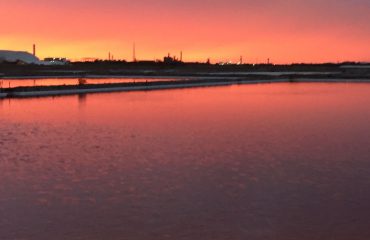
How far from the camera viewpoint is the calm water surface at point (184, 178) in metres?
6.45

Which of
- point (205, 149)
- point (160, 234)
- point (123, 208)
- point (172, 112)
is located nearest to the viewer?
point (160, 234)

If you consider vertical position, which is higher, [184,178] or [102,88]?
[102,88]

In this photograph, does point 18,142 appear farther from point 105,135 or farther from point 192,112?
point 192,112

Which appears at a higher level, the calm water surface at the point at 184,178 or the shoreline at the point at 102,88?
the shoreline at the point at 102,88

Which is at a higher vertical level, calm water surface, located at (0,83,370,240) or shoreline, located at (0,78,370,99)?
shoreline, located at (0,78,370,99)

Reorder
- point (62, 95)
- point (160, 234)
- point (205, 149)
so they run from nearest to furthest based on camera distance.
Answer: point (160, 234), point (205, 149), point (62, 95)

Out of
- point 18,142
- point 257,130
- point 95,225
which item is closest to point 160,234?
point 95,225

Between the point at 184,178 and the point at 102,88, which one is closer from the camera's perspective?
the point at 184,178

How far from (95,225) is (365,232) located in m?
3.01

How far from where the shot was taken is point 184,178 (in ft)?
29.2

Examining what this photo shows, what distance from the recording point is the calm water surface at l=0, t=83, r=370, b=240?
645 cm

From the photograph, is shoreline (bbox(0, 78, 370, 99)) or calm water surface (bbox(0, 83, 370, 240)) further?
shoreline (bbox(0, 78, 370, 99))

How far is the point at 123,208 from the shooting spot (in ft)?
23.5

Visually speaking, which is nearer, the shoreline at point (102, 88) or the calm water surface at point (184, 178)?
the calm water surface at point (184, 178)
